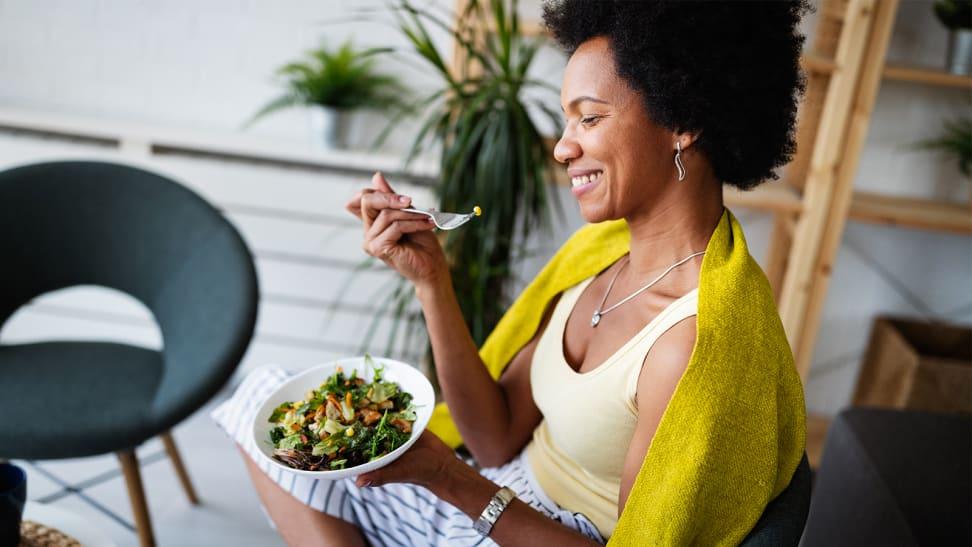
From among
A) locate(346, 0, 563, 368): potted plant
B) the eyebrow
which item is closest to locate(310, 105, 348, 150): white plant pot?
locate(346, 0, 563, 368): potted plant

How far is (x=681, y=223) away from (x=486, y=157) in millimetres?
909

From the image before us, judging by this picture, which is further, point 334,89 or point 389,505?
point 334,89

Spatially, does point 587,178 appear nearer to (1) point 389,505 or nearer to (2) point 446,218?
(2) point 446,218

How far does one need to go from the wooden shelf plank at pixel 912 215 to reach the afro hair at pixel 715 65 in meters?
1.35

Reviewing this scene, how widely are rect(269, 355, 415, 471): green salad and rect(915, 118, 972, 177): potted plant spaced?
193cm

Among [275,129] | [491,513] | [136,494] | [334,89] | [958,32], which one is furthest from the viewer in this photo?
[275,129]

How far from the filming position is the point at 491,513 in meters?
1.04

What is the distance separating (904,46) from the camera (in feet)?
7.72

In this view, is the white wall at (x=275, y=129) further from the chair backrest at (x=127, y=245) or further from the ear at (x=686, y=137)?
the ear at (x=686, y=137)

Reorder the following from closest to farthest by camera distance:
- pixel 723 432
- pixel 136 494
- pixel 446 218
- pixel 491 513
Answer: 1. pixel 723 432
2. pixel 491 513
3. pixel 446 218
4. pixel 136 494

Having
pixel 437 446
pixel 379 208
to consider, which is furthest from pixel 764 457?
pixel 379 208

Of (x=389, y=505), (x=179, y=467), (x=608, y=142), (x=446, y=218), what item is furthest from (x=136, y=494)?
(x=608, y=142)

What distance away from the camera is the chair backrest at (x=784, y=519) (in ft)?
3.12

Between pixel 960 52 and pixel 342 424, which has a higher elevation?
pixel 960 52
